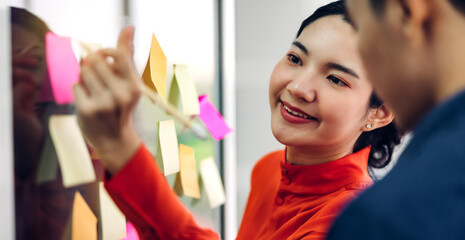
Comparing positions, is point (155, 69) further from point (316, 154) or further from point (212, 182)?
point (212, 182)

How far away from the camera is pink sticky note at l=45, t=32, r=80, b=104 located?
0.61 metres

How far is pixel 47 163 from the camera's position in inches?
24.1

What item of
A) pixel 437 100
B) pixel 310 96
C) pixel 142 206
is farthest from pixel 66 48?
pixel 437 100

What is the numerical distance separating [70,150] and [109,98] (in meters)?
0.24

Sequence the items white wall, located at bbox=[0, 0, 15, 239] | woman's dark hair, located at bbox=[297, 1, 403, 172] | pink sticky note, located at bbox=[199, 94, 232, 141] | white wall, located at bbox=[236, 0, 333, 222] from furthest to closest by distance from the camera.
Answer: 1. white wall, located at bbox=[236, 0, 333, 222]
2. pink sticky note, located at bbox=[199, 94, 232, 141]
3. woman's dark hair, located at bbox=[297, 1, 403, 172]
4. white wall, located at bbox=[0, 0, 15, 239]

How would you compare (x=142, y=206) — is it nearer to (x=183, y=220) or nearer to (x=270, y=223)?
(x=183, y=220)

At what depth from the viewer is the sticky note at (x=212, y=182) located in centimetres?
118

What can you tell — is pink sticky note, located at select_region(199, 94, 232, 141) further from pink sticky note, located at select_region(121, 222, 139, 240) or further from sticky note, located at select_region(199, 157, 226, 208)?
pink sticky note, located at select_region(121, 222, 139, 240)

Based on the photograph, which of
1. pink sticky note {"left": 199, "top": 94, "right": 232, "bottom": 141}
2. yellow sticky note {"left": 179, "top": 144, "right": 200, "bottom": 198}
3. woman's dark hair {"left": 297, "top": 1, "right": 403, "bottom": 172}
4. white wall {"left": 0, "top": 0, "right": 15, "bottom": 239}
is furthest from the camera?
pink sticky note {"left": 199, "top": 94, "right": 232, "bottom": 141}

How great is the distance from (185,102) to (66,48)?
1.32 ft

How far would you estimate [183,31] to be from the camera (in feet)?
3.34

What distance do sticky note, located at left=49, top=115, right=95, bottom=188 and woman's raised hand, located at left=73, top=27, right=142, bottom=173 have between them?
0.18 meters

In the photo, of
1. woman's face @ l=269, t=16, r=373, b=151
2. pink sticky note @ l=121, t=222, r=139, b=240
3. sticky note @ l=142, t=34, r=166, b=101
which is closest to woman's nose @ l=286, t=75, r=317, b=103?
woman's face @ l=269, t=16, r=373, b=151

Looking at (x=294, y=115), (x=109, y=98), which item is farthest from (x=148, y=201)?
(x=294, y=115)
